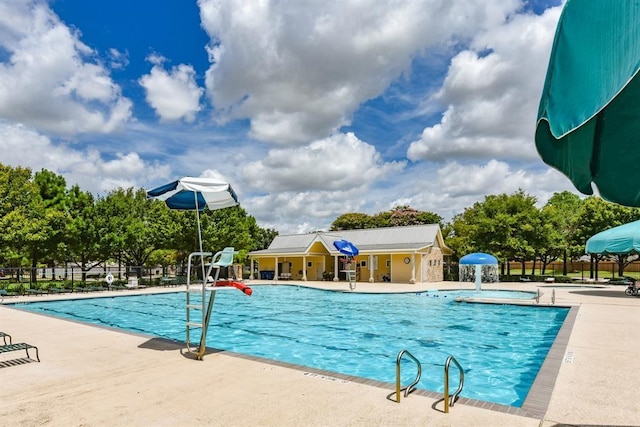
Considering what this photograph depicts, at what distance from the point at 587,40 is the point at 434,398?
415 cm

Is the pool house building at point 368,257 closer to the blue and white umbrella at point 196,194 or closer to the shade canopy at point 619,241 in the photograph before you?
the shade canopy at point 619,241

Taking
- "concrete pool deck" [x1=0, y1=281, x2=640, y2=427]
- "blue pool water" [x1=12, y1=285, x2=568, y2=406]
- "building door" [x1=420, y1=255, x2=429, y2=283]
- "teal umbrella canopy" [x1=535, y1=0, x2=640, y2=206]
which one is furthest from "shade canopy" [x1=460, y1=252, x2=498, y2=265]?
"teal umbrella canopy" [x1=535, y1=0, x2=640, y2=206]

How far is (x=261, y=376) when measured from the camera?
5746 millimetres

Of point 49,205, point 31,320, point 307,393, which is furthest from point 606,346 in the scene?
point 49,205

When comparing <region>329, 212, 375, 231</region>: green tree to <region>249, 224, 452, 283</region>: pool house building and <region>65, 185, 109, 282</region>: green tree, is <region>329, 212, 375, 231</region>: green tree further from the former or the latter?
<region>65, 185, 109, 282</region>: green tree

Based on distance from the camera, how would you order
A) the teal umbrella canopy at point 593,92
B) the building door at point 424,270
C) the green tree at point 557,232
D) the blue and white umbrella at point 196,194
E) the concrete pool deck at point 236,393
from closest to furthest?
1. the teal umbrella canopy at point 593,92
2. the concrete pool deck at point 236,393
3. the blue and white umbrella at point 196,194
4. the building door at point 424,270
5. the green tree at point 557,232

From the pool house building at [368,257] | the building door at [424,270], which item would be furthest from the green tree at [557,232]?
the building door at [424,270]

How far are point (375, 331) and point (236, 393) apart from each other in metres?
7.30

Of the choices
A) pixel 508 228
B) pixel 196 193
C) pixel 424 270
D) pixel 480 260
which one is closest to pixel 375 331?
pixel 196 193

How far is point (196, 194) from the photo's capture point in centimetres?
823

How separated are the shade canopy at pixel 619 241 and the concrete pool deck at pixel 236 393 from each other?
12.3 metres

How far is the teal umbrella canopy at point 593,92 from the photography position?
1.65 meters

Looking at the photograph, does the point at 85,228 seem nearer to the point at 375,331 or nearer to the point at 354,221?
the point at 375,331

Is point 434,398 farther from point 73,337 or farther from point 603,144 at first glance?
point 73,337
